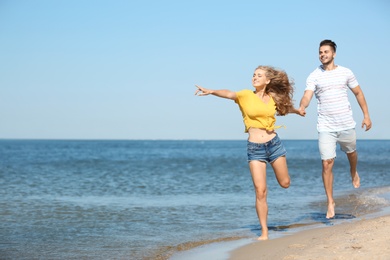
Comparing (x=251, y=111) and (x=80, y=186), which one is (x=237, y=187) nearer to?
(x=80, y=186)

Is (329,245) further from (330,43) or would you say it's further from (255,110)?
(330,43)

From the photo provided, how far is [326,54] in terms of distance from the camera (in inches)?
289

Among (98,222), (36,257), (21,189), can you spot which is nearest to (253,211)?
(98,222)

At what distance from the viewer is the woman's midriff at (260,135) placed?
6387mm

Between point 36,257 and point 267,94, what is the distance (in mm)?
3401

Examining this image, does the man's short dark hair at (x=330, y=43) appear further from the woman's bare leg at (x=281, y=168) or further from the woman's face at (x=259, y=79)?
the woman's bare leg at (x=281, y=168)

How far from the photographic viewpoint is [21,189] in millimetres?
15219

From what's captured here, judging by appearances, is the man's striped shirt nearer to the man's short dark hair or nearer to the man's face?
the man's face

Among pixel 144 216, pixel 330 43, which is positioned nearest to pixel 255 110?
pixel 330 43

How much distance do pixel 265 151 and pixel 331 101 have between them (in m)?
1.53

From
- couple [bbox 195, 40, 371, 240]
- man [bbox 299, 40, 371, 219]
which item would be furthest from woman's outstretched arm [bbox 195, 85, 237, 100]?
man [bbox 299, 40, 371, 219]

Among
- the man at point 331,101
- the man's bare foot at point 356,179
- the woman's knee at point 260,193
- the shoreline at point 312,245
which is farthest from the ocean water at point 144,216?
the man at point 331,101

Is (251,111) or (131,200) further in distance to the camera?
(131,200)

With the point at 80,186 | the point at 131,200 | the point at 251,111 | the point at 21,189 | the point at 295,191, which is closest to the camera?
the point at 251,111
